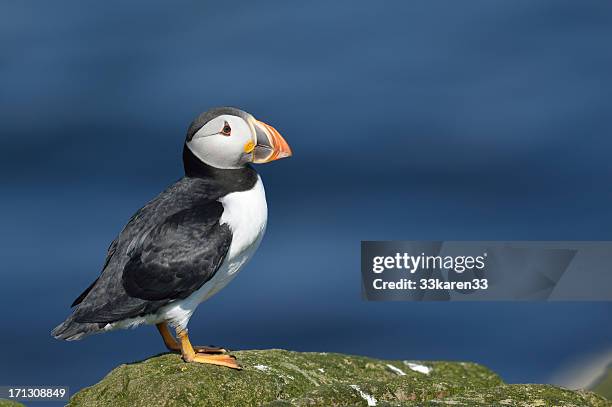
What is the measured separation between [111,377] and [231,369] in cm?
113

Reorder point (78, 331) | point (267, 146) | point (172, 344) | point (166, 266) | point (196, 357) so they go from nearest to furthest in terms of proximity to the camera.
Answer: point (166, 266)
point (78, 331)
point (196, 357)
point (267, 146)
point (172, 344)

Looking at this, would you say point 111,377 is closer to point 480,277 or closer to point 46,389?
point 46,389

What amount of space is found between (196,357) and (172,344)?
1.75ft

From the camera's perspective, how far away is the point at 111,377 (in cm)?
1018

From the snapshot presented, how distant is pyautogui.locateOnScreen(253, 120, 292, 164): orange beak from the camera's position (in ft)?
34.8

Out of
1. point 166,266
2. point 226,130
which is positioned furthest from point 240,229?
point 226,130

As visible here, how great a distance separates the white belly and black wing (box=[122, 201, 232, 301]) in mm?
88

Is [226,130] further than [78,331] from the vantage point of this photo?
Yes

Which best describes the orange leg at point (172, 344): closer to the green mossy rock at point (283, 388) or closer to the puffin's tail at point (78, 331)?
the green mossy rock at point (283, 388)

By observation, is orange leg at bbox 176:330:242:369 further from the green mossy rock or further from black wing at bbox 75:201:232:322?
black wing at bbox 75:201:232:322

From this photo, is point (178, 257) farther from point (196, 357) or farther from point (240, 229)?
point (196, 357)

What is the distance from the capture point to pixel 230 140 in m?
10.5

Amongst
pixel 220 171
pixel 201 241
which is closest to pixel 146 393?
pixel 201 241

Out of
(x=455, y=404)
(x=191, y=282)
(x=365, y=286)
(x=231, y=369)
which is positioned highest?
(x=365, y=286)
